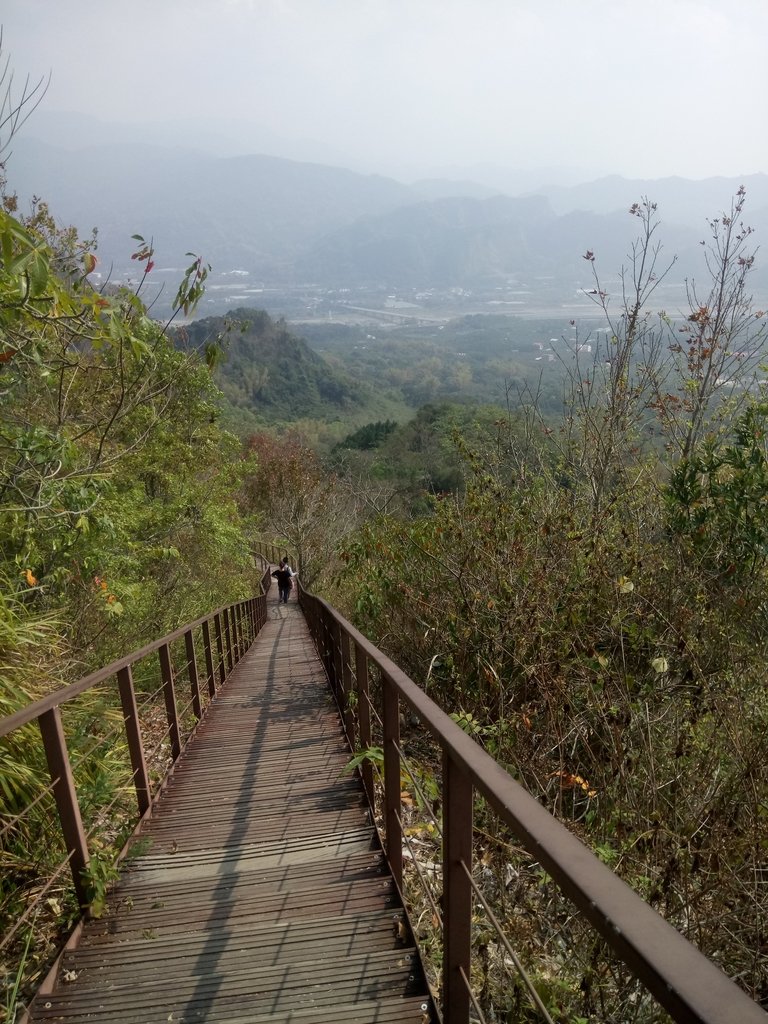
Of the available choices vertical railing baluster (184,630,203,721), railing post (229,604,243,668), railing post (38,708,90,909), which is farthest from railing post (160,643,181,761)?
railing post (229,604,243,668)

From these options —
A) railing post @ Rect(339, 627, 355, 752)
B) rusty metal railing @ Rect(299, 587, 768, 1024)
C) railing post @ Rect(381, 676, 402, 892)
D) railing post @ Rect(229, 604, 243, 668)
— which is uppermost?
rusty metal railing @ Rect(299, 587, 768, 1024)

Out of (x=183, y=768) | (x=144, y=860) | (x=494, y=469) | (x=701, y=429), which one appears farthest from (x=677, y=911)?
(x=701, y=429)

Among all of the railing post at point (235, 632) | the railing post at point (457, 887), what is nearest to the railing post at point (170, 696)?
the railing post at point (457, 887)

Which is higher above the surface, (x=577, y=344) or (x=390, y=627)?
(x=577, y=344)

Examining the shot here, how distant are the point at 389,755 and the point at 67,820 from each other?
4.29 feet

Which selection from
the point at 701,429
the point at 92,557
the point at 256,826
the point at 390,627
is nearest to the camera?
the point at 256,826

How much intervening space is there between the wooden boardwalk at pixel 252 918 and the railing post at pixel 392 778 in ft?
0.44

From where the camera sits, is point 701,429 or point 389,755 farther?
point 701,429

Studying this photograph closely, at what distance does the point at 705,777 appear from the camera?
3.04 m

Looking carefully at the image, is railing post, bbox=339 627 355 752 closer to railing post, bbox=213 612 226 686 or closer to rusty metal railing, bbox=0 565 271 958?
rusty metal railing, bbox=0 565 271 958

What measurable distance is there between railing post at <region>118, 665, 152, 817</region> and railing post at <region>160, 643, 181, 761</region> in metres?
0.63

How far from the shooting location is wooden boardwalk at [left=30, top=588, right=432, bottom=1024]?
6.56ft

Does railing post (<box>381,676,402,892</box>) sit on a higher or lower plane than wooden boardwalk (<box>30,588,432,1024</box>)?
higher

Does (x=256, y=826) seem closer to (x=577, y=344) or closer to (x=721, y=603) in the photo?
(x=721, y=603)
